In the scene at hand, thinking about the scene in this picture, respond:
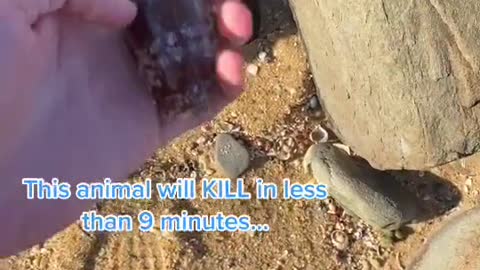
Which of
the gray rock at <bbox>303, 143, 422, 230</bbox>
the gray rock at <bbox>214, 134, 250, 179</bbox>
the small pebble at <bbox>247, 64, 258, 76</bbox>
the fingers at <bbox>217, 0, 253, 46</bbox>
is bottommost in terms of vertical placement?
the gray rock at <bbox>303, 143, 422, 230</bbox>

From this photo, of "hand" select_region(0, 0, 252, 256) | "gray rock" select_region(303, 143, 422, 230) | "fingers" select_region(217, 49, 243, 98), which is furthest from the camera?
"gray rock" select_region(303, 143, 422, 230)

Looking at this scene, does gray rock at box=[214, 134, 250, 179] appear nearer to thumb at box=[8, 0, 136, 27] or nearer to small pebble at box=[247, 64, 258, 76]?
small pebble at box=[247, 64, 258, 76]

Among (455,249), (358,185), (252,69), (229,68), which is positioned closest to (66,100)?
(229,68)

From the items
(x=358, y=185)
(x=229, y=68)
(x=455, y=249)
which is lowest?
(x=455, y=249)

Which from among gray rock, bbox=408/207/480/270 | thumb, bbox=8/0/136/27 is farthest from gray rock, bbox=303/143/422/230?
thumb, bbox=8/0/136/27

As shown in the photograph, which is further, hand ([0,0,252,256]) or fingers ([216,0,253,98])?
fingers ([216,0,253,98])

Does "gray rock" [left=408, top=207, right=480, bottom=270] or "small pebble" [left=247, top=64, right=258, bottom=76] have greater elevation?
"small pebble" [left=247, top=64, right=258, bottom=76]

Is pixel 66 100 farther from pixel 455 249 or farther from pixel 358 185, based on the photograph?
pixel 455 249
